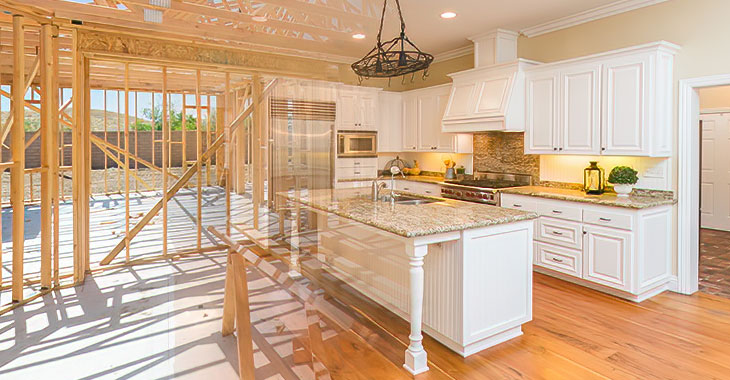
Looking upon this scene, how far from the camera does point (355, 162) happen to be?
612cm

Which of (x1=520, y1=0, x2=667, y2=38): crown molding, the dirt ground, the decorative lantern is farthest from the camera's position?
the dirt ground

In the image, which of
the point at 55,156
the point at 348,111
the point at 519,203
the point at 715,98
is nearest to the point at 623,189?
the point at 519,203

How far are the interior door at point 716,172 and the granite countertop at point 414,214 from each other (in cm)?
534

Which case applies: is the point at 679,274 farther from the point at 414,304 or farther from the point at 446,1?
the point at 446,1

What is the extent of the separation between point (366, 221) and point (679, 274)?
310 cm

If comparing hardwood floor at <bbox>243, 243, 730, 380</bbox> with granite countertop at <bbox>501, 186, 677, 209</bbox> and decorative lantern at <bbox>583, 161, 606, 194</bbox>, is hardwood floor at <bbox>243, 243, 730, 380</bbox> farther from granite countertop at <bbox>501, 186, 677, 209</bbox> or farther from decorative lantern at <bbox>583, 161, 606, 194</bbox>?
decorative lantern at <bbox>583, 161, 606, 194</bbox>

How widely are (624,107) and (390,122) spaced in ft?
11.2

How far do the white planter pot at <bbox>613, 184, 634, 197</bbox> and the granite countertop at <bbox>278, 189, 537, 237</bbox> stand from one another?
5.17 ft

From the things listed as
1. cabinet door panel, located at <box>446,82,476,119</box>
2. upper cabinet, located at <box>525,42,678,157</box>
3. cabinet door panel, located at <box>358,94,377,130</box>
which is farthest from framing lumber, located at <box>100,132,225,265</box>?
upper cabinet, located at <box>525,42,678,157</box>

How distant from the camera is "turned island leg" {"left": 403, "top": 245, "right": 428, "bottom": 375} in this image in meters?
2.32

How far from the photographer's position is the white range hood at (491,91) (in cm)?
452

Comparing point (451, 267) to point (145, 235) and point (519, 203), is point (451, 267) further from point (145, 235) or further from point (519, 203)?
point (145, 235)

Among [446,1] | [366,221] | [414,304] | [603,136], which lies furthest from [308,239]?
[603,136]

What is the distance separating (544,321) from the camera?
3.03 metres
